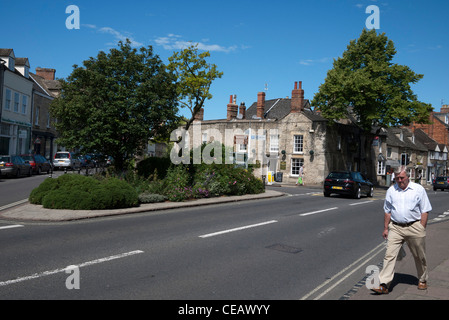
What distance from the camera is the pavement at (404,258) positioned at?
221 inches

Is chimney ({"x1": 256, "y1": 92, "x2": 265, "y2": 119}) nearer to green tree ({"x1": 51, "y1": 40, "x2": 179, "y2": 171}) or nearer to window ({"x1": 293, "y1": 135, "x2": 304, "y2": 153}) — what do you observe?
window ({"x1": 293, "y1": 135, "x2": 304, "y2": 153})

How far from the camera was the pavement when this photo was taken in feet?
18.4

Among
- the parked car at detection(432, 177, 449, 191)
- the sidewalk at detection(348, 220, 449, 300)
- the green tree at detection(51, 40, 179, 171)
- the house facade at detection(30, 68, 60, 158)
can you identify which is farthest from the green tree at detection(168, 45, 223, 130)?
the parked car at detection(432, 177, 449, 191)

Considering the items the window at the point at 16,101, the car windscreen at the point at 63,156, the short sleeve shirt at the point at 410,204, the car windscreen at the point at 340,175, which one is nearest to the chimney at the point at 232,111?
the car windscreen at the point at 63,156

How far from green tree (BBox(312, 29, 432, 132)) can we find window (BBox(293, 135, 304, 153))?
12.7ft

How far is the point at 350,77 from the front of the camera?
1439 inches

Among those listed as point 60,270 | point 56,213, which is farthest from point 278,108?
point 60,270

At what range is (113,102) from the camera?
52.0 ft

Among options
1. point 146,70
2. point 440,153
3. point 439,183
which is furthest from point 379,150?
point 146,70

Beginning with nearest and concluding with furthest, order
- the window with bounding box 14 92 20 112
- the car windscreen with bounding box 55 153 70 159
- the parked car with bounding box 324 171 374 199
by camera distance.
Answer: the parked car with bounding box 324 171 374 199 < the car windscreen with bounding box 55 153 70 159 < the window with bounding box 14 92 20 112

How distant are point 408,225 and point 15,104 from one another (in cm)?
3953

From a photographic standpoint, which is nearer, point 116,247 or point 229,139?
point 116,247

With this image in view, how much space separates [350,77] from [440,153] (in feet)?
165

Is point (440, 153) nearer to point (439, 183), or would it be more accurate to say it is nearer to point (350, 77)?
point (439, 183)
